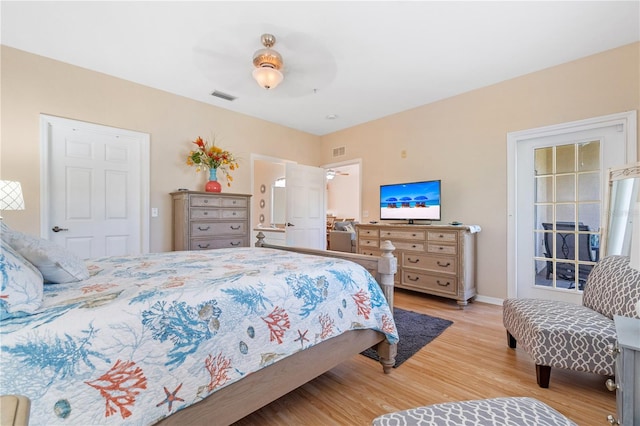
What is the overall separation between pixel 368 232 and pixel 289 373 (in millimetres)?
2895

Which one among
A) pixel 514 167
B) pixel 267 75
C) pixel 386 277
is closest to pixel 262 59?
pixel 267 75

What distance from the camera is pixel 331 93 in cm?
370

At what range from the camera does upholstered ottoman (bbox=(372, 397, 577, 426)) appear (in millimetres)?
903

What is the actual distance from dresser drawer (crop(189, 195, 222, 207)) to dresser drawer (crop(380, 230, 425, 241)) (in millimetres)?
2264

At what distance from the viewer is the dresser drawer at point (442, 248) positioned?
333 centimetres

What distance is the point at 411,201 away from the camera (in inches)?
158

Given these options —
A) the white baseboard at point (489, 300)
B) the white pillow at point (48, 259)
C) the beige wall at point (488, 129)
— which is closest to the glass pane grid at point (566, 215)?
the beige wall at point (488, 129)

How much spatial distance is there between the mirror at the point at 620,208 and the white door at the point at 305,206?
374 cm

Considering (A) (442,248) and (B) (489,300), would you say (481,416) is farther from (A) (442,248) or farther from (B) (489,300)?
(B) (489,300)

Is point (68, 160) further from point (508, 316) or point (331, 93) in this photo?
point (508, 316)

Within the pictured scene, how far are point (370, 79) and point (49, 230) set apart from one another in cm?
385

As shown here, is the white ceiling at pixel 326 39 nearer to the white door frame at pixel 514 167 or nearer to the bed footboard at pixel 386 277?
the white door frame at pixel 514 167

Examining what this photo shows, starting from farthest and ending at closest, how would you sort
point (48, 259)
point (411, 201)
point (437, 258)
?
1. point (411, 201)
2. point (437, 258)
3. point (48, 259)

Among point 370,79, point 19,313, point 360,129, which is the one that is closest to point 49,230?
point 19,313
